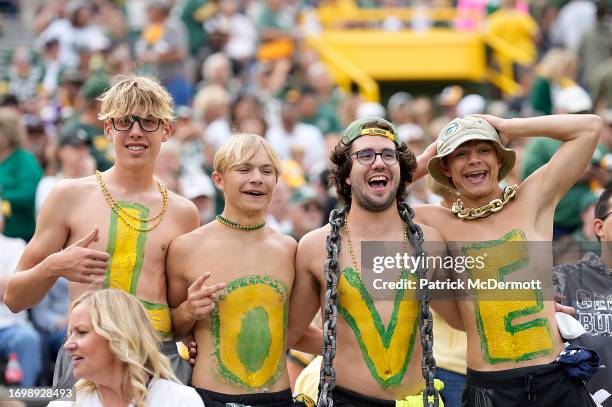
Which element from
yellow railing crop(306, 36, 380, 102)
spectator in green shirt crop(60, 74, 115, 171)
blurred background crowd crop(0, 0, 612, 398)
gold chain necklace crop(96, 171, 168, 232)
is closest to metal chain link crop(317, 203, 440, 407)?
gold chain necklace crop(96, 171, 168, 232)

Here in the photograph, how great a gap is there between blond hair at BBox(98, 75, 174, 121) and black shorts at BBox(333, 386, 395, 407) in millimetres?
1644

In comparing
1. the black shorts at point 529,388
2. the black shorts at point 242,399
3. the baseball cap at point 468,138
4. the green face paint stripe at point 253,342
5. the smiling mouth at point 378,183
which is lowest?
the black shorts at point 242,399

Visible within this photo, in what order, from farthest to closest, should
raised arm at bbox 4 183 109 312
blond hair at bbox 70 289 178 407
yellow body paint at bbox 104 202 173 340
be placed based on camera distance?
yellow body paint at bbox 104 202 173 340, raised arm at bbox 4 183 109 312, blond hair at bbox 70 289 178 407

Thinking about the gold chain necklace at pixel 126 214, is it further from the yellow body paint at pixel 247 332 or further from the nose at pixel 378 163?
the nose at pixel 378 163

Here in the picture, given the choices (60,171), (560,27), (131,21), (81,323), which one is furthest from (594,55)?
(81,323)

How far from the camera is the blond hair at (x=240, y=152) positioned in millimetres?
5738

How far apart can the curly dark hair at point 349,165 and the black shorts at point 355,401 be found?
98cm

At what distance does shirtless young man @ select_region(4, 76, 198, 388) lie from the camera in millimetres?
5719

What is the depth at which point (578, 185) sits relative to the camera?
965cm

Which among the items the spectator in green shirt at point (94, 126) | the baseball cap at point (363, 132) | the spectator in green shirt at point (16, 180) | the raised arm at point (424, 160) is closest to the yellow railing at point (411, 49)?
the spectator in green shirt at point (94, 126)

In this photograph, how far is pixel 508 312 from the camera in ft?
18.5

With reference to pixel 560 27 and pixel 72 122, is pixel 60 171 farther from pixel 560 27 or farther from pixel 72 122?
pixel 560 27

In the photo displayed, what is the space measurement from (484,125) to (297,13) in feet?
45.1

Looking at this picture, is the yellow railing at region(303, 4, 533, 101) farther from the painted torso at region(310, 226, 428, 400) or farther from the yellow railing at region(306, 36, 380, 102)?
the painted torso at region(310, 226, 428, 400)
